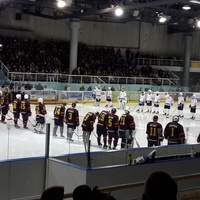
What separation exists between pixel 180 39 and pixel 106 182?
3670 cm

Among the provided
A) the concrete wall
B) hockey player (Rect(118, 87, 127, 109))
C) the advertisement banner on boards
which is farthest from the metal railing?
the concrete wall

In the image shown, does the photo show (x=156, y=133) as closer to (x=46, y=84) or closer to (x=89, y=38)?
(x=46, y=84)

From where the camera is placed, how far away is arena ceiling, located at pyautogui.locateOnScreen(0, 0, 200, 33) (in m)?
25.5

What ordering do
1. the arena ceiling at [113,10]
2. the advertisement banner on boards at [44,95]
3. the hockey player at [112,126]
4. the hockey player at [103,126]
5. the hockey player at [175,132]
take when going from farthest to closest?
the advertisement banner on boards at [44,95] → the arena ceiling at [113,10] → the hockey player at [103,126] → the hockey player at [112,126] → the hockey player at [175,132]

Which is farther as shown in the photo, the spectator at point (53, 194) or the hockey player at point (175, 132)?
the hockey player at point (175, 132)

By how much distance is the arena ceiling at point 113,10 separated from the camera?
25.5 metres

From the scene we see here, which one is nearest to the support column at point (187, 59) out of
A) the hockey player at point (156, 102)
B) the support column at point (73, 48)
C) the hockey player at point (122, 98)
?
the support column at point (73, 48)

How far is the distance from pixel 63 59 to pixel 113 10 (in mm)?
9624

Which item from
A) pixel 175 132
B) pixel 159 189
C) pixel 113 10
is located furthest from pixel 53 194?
pixel 113 10

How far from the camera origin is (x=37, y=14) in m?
33.1

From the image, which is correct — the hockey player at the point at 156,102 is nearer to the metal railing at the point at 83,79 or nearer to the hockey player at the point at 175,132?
the metal railing at the point at 83,79

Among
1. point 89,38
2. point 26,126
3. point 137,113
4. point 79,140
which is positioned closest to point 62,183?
point 79,140

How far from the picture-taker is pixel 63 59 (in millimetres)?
34094

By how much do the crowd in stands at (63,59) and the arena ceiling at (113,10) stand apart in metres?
2.49
